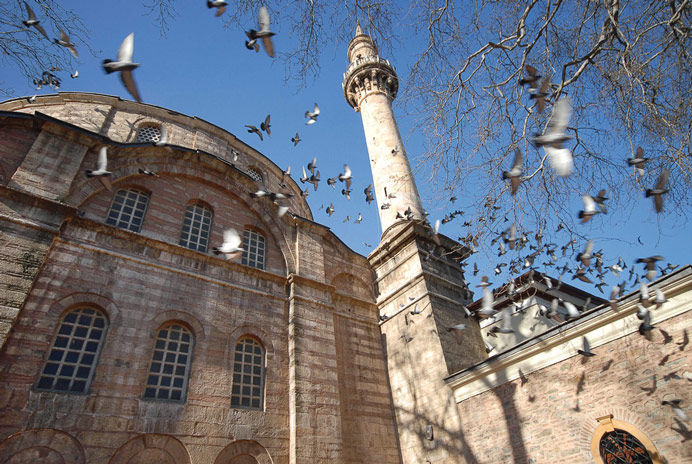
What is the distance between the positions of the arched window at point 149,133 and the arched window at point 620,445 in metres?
13.2

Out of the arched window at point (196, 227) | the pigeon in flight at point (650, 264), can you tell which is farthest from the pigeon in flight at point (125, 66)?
the pigeon in flight at point (650, 264)

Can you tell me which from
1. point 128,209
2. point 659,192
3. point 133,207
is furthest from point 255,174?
point 659,192

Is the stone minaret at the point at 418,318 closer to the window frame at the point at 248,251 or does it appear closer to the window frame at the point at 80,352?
the window frame at the point at 248,251

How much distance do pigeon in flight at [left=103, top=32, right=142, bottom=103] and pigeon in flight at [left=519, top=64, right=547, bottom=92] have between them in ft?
13.9

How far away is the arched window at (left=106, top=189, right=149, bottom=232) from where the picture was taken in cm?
866

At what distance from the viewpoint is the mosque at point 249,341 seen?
6172mm

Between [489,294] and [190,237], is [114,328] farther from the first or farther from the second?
[489,294]

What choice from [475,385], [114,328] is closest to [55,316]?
[114,328]

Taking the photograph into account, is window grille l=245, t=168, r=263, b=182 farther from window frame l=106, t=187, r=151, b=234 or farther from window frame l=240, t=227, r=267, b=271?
window frame l=106, t=187, r=151, b=234

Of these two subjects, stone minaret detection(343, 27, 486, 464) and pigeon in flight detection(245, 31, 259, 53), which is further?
stone minaret detection(343, 27, 486, 464)

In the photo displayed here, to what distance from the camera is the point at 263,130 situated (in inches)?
305

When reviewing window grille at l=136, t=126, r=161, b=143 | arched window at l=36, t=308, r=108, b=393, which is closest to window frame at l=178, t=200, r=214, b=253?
arched window at l=36, t=308, r=108, b=393

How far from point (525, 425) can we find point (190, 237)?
8377mm

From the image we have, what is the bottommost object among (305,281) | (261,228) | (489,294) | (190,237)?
(489,294)
